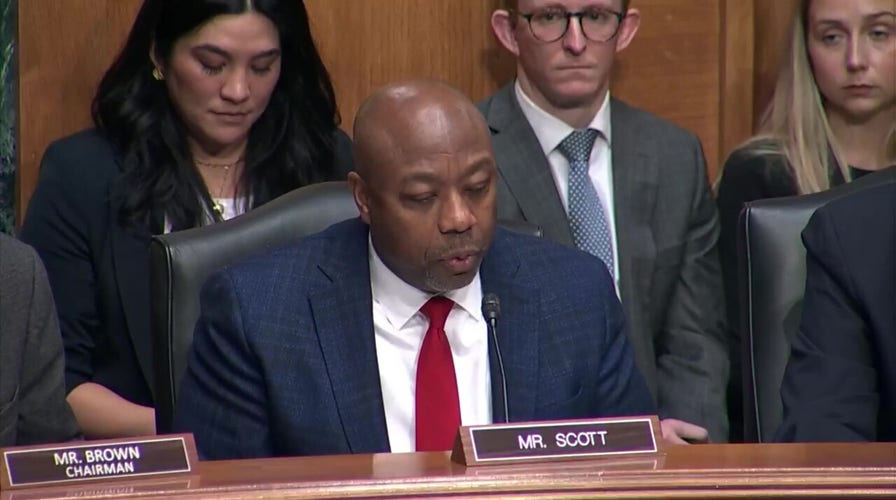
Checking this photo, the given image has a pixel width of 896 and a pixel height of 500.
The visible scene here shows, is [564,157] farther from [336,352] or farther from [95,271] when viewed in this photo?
[336,352]

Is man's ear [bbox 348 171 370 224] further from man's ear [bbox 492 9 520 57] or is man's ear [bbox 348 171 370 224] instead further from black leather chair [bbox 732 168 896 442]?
man's ear [bbox 492 9 520 57]

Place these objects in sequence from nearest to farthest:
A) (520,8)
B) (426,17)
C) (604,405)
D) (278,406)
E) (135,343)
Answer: (278,406) → (604,405) → (135,343) → (520,8) → (426,17)

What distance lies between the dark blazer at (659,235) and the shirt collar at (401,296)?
0.69 metres

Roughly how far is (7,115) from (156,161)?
0.37 meters

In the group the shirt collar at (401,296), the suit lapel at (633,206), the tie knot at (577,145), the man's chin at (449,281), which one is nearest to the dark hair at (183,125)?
the tie knot at (577,145)

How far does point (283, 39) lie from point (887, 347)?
4.05 ft

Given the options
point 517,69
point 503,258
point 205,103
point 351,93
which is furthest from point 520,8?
point 503,258

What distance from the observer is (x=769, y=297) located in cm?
221

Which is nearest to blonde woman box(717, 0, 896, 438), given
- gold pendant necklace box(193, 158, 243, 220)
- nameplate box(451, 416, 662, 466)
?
gold pendant necklace box(193, 158, 243, 220)

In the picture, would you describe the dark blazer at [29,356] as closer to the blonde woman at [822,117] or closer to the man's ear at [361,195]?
the man's ear at [361,195]

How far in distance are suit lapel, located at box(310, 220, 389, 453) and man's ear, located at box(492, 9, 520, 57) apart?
913 mm

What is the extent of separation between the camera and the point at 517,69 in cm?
309

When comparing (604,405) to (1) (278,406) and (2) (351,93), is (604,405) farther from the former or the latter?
(2) (351,93)

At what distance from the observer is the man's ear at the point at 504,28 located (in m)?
2.99
